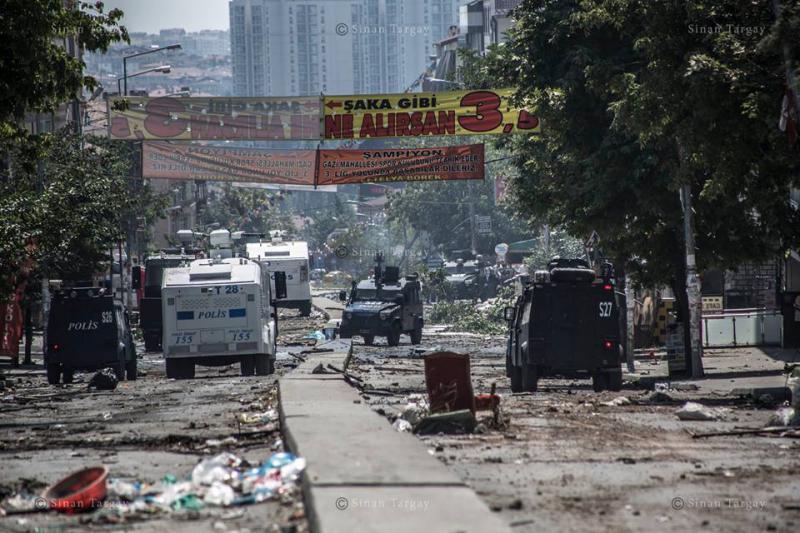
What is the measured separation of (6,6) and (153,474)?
388 inches

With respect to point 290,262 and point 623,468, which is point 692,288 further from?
point 290,262

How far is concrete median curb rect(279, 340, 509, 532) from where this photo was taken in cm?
729

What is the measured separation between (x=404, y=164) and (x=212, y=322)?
31.9 feet

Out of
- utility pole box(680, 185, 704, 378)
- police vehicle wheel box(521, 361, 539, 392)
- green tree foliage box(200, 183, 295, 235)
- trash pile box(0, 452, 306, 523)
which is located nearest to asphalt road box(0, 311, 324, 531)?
trash pile box(0, 452, 306, 523)

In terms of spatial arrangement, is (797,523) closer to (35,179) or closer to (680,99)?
(680,99)

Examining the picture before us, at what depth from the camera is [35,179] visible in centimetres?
3359

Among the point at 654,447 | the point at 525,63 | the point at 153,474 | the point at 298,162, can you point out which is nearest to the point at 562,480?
the point at 654,447

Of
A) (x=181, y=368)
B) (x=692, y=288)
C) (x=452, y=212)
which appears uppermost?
(x=452, y=212)

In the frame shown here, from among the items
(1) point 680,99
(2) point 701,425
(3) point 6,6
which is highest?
(3) point 6,6

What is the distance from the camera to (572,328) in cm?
2198

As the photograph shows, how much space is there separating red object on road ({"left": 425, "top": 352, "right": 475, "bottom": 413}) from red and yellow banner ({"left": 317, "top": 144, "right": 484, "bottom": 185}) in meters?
22.5

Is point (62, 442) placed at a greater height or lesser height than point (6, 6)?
lesser

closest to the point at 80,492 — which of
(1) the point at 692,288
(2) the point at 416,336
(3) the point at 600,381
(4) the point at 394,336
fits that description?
(3) the point at 600,381

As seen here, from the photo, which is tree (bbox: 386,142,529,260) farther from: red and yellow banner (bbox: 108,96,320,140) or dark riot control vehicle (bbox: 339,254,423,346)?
red and yellow banner (bbox: 108,96,320,140)
